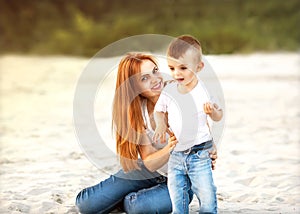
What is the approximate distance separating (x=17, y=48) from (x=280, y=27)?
3.21 meters

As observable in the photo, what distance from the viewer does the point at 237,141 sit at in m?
3.83

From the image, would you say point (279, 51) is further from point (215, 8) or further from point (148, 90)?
point (148, 90)

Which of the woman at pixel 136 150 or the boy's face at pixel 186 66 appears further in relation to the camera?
the woman at pixel 136 150

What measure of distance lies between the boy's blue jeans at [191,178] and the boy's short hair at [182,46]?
0.28m

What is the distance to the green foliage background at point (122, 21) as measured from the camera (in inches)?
324

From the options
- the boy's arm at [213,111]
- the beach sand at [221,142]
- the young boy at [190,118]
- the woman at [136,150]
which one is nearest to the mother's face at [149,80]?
the woman at [136,150]

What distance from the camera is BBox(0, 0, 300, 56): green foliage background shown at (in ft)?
27.0

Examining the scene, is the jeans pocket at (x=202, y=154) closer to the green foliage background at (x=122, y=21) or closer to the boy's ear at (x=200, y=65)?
the boy's ear at (x=200, y=65)

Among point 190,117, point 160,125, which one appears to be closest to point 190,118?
point 190,117

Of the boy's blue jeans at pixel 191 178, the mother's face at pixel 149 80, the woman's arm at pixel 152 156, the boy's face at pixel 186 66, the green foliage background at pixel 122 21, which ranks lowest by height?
the boy's blue jeans at pixel 191 178

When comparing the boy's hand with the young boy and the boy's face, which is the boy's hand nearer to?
the young boy

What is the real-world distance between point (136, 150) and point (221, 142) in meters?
1.53

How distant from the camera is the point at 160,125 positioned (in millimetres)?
2139

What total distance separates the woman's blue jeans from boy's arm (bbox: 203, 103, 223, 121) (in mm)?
400
